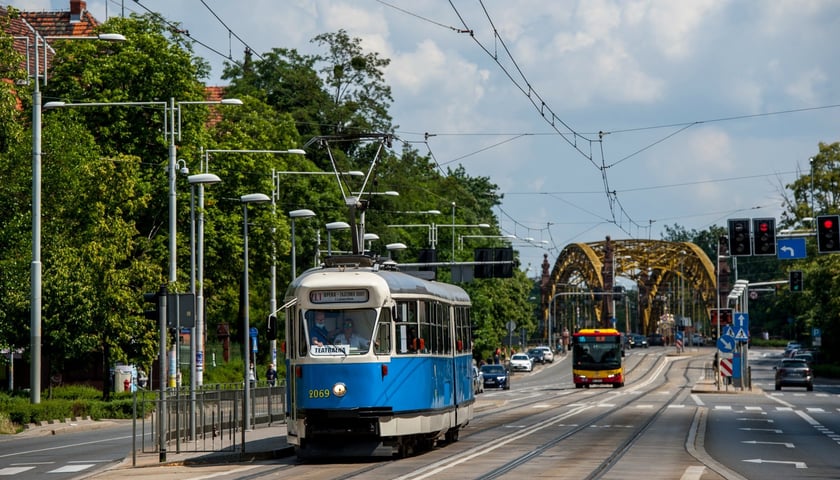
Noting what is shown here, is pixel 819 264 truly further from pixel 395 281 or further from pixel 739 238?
pixel 395 281

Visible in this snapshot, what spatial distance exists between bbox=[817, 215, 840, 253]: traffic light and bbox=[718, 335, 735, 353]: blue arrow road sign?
61.0 feet

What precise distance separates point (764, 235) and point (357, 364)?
81.4ft

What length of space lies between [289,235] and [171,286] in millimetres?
18730

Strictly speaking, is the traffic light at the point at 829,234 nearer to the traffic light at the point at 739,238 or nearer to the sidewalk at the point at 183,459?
the traffic light at the point at 739,238

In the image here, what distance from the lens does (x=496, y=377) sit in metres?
77.9

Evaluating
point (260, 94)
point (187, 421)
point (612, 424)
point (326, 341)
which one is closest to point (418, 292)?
point (326, 341)

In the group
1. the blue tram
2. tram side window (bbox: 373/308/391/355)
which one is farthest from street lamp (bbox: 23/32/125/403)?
tram side window (bbox: 373/308/391/355)

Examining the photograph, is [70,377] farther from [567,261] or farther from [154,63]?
[567,261]

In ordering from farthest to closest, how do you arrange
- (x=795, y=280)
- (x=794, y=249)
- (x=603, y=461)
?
(x=795, y=280)
(x=794, y=249)
(x=603, y=461)

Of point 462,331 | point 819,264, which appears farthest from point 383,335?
point 819,264

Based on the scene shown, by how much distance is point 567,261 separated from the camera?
581 feet

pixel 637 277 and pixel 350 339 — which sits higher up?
pixel 637 277

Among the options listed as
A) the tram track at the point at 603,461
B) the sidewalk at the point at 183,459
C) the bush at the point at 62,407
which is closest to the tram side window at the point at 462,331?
the tram track at the point at 603,461

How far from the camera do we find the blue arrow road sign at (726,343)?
62.2 m
